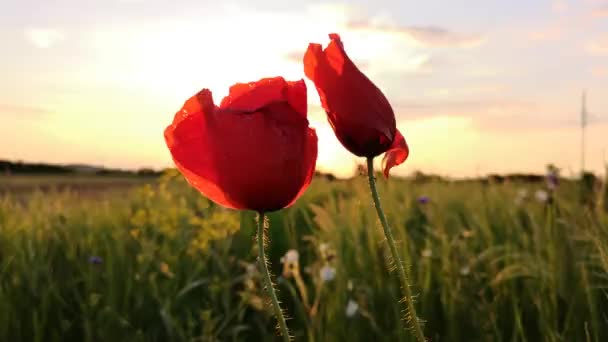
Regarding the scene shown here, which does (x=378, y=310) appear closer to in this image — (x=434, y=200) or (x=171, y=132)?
(x=434, y=200)

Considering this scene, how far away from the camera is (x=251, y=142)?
80 centimetres

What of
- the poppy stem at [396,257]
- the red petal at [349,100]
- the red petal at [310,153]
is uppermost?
the red petal at [349,100]

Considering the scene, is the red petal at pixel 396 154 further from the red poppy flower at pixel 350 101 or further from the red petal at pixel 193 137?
the red petal at pixel 193 137

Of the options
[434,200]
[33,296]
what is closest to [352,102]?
[33,296]

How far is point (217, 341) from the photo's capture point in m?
2.28

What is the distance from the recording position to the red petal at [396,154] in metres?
0.85

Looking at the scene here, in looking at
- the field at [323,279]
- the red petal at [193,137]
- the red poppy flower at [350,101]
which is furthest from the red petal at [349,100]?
the field at [323,279]

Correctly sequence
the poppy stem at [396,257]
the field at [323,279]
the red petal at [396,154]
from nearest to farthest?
the poppy stem at [396,257] < the red petal at [396,154] < the field at [323,279]

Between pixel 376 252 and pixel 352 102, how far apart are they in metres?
1.74

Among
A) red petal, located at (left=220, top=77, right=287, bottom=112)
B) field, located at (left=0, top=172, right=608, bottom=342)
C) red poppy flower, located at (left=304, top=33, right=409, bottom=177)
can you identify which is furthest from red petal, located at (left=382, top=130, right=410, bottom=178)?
field, located at (left=0, top=172, right=608, bottom=342)

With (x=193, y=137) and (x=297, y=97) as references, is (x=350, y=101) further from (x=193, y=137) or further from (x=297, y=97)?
(x=193, y=137)

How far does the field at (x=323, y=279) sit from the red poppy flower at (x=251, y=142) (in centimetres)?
89

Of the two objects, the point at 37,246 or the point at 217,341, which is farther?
the point at 37,246

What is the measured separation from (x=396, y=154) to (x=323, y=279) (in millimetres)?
1285
